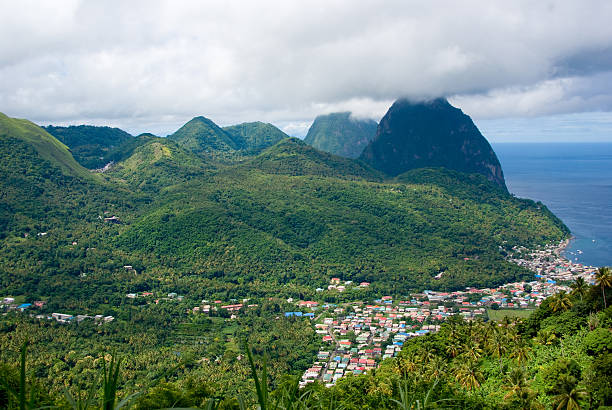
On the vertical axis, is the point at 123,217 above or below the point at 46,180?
below

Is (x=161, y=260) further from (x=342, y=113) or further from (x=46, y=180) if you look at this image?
(x=342, y=113)

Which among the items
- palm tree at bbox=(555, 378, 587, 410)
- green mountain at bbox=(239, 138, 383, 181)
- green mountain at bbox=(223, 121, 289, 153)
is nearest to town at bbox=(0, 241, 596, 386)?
palm tree at bbox=(555, 378, 587, 410)

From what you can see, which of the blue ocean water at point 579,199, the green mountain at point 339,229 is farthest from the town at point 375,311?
the blue ocean water at point 579,199

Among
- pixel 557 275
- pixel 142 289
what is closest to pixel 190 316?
pixel 142 289

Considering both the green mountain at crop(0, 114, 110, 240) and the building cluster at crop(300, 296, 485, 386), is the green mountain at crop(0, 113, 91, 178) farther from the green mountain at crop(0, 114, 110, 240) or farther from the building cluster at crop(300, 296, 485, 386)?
the building cluster at crop(300, 296, 485, 386)

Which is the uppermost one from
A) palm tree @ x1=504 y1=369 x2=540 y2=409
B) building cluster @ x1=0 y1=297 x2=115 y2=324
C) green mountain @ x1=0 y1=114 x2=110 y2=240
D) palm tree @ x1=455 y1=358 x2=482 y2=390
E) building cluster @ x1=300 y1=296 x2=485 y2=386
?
green mountain @ x1=0 y1=114 x2=110 y2=240

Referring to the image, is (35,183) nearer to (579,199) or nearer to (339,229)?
(339,229)

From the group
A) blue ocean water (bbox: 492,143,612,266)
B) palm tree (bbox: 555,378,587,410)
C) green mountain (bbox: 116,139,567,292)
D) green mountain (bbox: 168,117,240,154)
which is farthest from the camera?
green mountain (bbox: 168,117,240,154)
